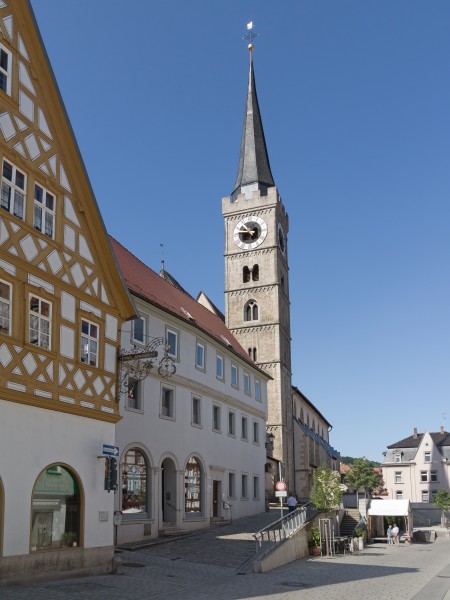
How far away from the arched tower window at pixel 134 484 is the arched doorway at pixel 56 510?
8.05 meters

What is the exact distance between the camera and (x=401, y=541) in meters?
43.2

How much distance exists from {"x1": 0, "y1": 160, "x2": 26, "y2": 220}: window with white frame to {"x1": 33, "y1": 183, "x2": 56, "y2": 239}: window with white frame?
565 mm

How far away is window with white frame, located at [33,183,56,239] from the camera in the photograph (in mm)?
17469

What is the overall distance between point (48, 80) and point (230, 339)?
29.4 metres

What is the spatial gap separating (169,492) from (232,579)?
10.8m

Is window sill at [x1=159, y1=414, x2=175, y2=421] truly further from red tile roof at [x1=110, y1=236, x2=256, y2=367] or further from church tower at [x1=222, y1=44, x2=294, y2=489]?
church tower at [x1=222, y1=44, x2=294, y2=489]

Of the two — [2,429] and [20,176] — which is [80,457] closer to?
[2,429]

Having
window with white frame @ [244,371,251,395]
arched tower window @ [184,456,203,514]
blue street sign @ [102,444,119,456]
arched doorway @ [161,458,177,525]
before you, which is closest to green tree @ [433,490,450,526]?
window with white frame @ [244,371,251,395]

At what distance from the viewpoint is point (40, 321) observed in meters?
17.0

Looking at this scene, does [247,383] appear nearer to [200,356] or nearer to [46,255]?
[200,356]

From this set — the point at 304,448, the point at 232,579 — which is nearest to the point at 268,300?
the point at 304,448

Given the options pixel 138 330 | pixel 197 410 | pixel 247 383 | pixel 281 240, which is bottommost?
pixel 197 410

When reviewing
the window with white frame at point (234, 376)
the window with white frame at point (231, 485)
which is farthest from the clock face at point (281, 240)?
the window with white frame at point (231, 485)

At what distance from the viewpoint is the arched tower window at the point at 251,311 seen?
217 feet
